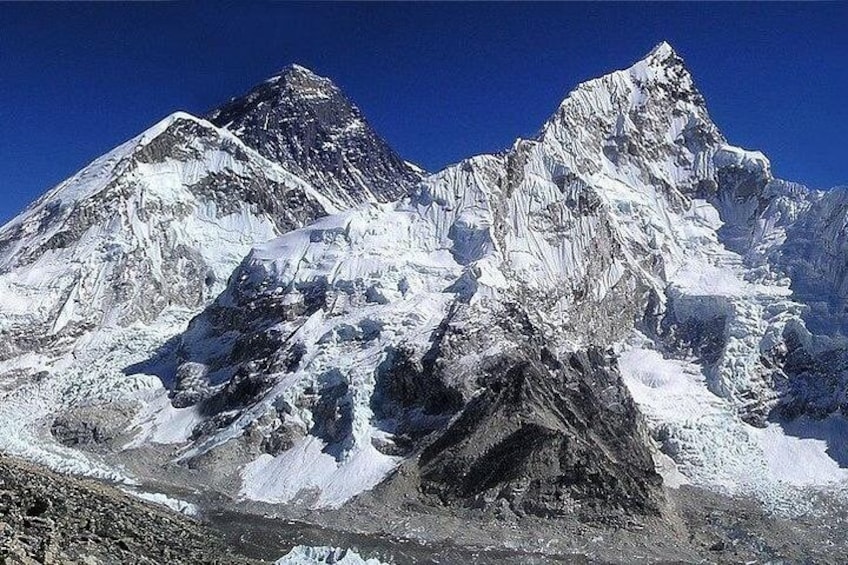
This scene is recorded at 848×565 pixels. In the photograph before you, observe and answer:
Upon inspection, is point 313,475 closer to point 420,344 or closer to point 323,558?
point 420,344

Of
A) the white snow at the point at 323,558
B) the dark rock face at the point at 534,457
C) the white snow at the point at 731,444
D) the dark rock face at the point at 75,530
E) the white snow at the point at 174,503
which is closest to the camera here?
the dark rock face at the point at 75,530

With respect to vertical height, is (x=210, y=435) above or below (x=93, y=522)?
above

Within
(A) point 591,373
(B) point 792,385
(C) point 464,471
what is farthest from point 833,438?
(C) point 464,471

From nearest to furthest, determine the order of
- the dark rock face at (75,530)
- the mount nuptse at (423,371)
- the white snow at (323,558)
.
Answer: the dark rock face at (75,530) < the white snow at (323,558) < the mount nuptse at (423,371)

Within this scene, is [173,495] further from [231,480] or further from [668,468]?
[668,468]

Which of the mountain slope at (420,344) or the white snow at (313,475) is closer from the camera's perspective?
the white snow at (313,475)

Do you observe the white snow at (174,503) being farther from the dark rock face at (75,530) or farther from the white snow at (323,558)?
the dark rock face at (75,530)

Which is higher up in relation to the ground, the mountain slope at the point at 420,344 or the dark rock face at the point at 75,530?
the mountain slope at the point at 420,344

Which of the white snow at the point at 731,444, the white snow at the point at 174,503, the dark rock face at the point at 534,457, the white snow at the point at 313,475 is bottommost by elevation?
the white snow at the point at 174,503

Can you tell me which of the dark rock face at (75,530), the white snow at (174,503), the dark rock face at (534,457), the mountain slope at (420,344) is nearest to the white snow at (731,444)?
the mountain slope at (420,344)
